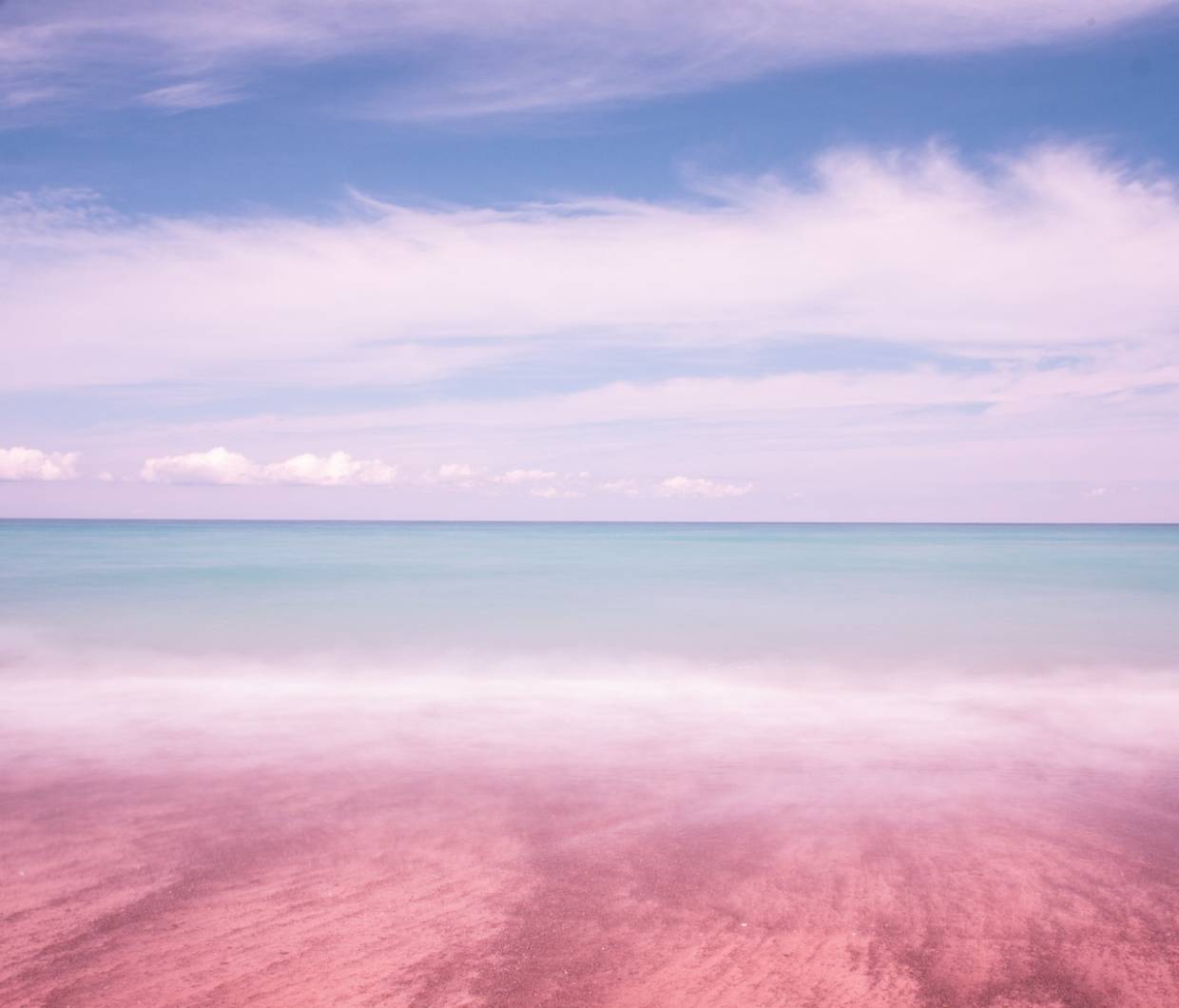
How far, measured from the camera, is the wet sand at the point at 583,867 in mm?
4742

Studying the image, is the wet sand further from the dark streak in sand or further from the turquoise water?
the turquoise water

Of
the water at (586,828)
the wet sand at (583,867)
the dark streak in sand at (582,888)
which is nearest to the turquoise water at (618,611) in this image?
the water at (586,828)

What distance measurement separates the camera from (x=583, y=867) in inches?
241

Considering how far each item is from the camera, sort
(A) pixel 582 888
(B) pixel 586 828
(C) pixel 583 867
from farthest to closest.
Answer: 1. (B) pixel 586 828
2. (C) pixel 583 867
3. (A) pixel 582 888

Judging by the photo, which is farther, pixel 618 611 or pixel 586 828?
pixel 618 611

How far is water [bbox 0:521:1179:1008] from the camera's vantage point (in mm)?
4820

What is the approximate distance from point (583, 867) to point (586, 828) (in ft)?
2.45

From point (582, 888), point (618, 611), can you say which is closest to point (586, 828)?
point (582, 888)

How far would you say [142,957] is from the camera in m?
4.85

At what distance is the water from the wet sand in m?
0.03

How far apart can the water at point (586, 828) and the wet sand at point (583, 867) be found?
1.0 inches

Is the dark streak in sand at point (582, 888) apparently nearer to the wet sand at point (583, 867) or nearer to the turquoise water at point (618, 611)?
the wet sand at point (583, 867)

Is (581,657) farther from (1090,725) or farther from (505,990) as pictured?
(505,990)

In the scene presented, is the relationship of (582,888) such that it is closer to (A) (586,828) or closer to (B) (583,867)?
(B) (583,867)
